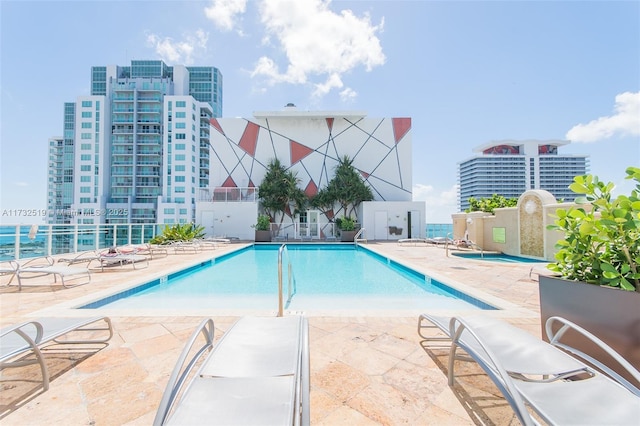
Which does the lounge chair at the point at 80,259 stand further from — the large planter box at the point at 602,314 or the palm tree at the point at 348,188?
the palm tree at the point at 348,188

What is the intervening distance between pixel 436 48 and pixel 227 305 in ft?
41.8

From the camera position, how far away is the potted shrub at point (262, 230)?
1574 centimetres

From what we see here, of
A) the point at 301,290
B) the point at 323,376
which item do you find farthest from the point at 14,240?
Result: the point at 323,376

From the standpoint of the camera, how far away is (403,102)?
21312 mm

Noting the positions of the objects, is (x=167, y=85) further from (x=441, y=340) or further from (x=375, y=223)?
(x=441, y=340)

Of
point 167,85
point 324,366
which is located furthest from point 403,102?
point 167,85

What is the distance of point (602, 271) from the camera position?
187cm

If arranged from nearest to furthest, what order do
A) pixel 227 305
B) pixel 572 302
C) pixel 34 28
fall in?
pixel 572 302
pixel 227 305
pixel 34 28

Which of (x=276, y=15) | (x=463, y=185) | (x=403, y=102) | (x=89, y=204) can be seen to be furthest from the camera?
(x=463, y=185)

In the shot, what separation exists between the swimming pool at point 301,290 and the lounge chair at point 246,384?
206 centimetres

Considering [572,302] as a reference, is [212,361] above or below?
below

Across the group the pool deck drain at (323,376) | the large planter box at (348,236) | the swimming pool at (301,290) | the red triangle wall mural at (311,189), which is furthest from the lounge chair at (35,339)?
the red triangle wall mural at (311,189)

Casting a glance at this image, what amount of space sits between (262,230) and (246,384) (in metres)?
14.8

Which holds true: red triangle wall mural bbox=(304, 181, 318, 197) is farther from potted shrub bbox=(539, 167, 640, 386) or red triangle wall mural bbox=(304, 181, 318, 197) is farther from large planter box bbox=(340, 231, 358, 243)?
potted shrub bbox=(539, 167, 640, 386)
